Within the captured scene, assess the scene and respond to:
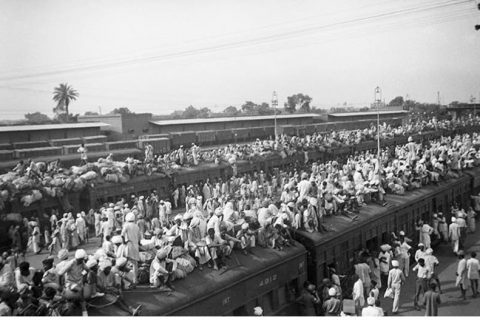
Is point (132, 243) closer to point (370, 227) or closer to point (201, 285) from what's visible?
point (201, 285)

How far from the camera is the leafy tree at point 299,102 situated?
4886 cm

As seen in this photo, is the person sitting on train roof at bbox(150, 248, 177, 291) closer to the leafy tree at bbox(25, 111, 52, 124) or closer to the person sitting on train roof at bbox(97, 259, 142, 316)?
the person sitting on train roof at bbox(97, 259, 142, 316)

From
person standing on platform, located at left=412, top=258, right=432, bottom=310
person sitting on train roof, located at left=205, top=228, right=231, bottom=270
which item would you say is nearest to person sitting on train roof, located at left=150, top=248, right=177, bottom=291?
person sitting on train roof, located at left=205, top=228, right=231, bottom=270

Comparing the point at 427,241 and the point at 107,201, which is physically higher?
the point at 107,201

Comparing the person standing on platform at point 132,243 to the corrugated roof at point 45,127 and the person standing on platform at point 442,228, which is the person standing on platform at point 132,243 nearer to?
the person standing on platform at point 442,228

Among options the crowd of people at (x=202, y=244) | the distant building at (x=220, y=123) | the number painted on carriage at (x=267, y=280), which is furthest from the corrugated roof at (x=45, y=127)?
the number painted on carriage at (x=267, y=280)

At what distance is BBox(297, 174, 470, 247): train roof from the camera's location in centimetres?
875

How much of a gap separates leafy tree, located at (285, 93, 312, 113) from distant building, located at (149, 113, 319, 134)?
10.4m

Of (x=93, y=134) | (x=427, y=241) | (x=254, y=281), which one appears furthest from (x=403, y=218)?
(x=93, y=134)

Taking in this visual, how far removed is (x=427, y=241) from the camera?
11.5 metres

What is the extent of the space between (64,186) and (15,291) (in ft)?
22.6

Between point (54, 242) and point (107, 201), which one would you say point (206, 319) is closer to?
point (54, 242)

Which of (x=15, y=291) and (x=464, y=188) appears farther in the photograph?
(x=464, y=188)

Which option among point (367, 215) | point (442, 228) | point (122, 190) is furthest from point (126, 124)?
point (442, 228)
